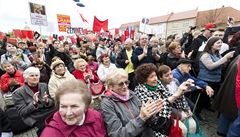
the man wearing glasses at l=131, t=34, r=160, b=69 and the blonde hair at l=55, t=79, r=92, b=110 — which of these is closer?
the blonde hair at l=55, t=79, r=92, b=110

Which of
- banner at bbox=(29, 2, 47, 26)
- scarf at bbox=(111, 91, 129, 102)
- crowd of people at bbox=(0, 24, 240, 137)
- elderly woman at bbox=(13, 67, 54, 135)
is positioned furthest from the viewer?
banner at bbox=(29, 2, 47, 26)

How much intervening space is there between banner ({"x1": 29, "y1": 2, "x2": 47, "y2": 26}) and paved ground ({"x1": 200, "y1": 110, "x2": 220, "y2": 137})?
288 inches

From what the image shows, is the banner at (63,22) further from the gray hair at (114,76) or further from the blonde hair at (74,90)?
the blonde hair at (74,90)

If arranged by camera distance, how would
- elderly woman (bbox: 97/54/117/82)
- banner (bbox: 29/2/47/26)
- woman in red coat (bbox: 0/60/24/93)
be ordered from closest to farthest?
woman in red coat (bbox: 0/60/24/93) → elderly woman (bbox: 97/54/117/82) → banner (bbox: 29/2/47/26)

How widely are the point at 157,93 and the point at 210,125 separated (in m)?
2.09

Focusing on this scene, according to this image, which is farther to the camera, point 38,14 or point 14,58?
point 38,14

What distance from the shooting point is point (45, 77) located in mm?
5008

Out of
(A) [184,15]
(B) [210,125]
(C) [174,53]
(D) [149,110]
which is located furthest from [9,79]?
(A) [184,15]

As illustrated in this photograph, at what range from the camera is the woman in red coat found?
183 inches

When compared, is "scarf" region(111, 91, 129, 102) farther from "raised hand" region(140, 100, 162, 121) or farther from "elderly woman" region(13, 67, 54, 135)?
"elderly woman" region(13, 67, 54, 135)

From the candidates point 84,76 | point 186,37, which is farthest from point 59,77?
point 186,37

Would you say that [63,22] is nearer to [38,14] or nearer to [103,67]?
[38,14]

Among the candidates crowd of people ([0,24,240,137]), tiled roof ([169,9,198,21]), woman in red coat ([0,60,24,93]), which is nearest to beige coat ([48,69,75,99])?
crowd of people ([0,24,240,137])

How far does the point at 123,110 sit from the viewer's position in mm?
2316
